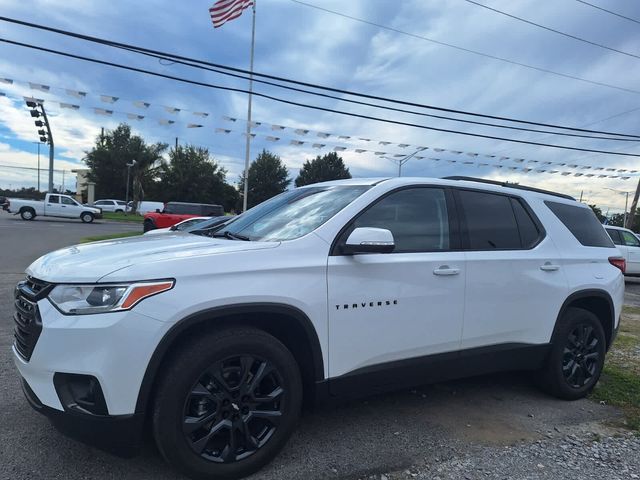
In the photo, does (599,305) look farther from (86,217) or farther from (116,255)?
(86,217)

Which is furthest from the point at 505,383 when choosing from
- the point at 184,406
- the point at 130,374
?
the point at 130,374

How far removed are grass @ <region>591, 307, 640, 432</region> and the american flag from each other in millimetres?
13380

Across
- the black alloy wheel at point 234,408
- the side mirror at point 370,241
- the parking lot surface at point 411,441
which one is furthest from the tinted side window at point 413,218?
the parking lot surface at point 411,441

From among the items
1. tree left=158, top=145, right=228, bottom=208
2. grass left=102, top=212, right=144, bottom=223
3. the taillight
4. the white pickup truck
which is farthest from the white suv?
tree left=158, top=145, right=228, bottom=208

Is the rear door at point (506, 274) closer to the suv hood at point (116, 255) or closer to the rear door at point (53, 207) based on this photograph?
the suv hood at point (116, 255)

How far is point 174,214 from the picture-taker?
24.6 m

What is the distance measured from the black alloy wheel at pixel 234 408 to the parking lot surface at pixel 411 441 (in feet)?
0.98

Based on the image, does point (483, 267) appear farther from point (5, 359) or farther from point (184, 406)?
point (5, 359)

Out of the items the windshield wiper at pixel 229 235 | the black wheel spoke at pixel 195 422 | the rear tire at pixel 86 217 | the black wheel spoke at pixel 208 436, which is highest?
the windshield wiper at pixel 229 235

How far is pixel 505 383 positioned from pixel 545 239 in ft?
5.01

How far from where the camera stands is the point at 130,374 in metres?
2.32

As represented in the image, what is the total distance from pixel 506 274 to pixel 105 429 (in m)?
2.94

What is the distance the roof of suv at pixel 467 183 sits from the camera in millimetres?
3465

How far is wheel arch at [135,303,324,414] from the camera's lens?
238 cm
